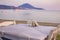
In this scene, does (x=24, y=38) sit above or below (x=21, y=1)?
below

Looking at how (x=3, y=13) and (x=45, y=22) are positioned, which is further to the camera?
(x=3, y=13)

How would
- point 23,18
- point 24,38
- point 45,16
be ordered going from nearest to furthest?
point 24,38 → point 45,16 → point 23,18

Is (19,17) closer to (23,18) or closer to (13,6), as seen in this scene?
(23,18)

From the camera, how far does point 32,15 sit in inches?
105

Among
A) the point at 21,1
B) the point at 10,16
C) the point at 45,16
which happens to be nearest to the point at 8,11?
the point at 10,16

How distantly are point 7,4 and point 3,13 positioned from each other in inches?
8.6

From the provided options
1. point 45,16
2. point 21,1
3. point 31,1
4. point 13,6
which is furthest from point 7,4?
point 45,16

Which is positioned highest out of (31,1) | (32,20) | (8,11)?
(31,1)

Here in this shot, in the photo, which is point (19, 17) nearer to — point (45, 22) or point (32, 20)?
point (32, 20)

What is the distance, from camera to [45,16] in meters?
2.57

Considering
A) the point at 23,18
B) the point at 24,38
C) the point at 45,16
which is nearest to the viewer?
the point at 24,38

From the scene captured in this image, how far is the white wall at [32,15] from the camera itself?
8.29 feet

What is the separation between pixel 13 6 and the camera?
9.12ft

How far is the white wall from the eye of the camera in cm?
253
